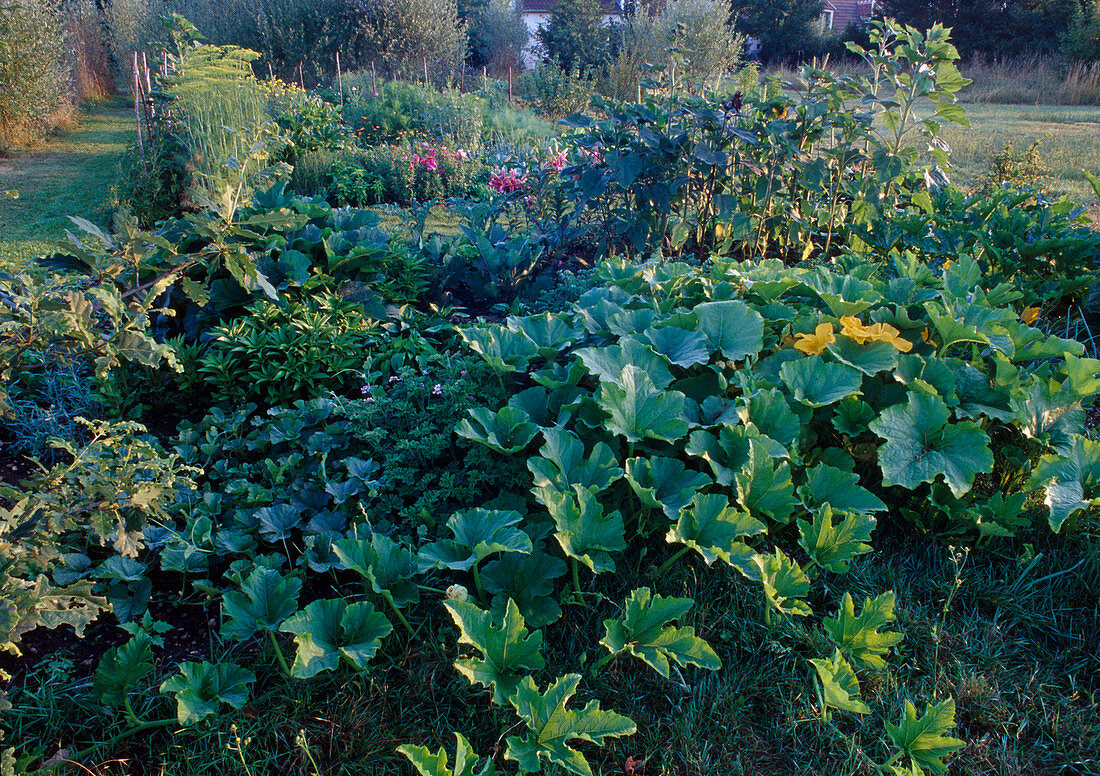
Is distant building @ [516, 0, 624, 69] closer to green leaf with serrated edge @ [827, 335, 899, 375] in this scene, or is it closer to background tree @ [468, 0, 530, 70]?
background tree @ [468, 0, 530, 70]

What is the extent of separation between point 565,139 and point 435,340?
137 centimetres

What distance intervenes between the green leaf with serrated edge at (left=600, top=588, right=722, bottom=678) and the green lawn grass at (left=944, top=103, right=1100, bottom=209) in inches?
170

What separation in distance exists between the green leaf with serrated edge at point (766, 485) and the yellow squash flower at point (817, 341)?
0.52 metres

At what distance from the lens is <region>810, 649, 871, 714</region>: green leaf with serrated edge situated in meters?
1.35

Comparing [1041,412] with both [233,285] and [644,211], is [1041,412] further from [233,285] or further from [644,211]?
[233,285]

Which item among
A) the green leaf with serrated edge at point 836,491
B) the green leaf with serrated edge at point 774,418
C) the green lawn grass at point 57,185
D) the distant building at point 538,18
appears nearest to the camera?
the green leaf with serrated edge at point 836,491

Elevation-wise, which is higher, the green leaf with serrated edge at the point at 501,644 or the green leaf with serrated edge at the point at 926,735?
the green leaf with serrated edge at the point at 501,644

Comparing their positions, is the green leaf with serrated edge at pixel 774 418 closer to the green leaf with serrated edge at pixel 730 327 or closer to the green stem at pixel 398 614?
the green leaf with serrated edge at pixel 730 327

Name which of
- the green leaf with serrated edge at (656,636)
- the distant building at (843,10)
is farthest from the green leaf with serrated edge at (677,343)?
the distant building at (843,10)

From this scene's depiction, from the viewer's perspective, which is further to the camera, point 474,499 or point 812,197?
point 812,197

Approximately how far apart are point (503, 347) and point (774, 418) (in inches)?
33.6

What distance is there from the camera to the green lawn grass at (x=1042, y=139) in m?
6.47

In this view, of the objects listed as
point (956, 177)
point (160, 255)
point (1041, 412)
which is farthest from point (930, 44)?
point (956, 177)

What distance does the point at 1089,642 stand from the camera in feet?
5.39
